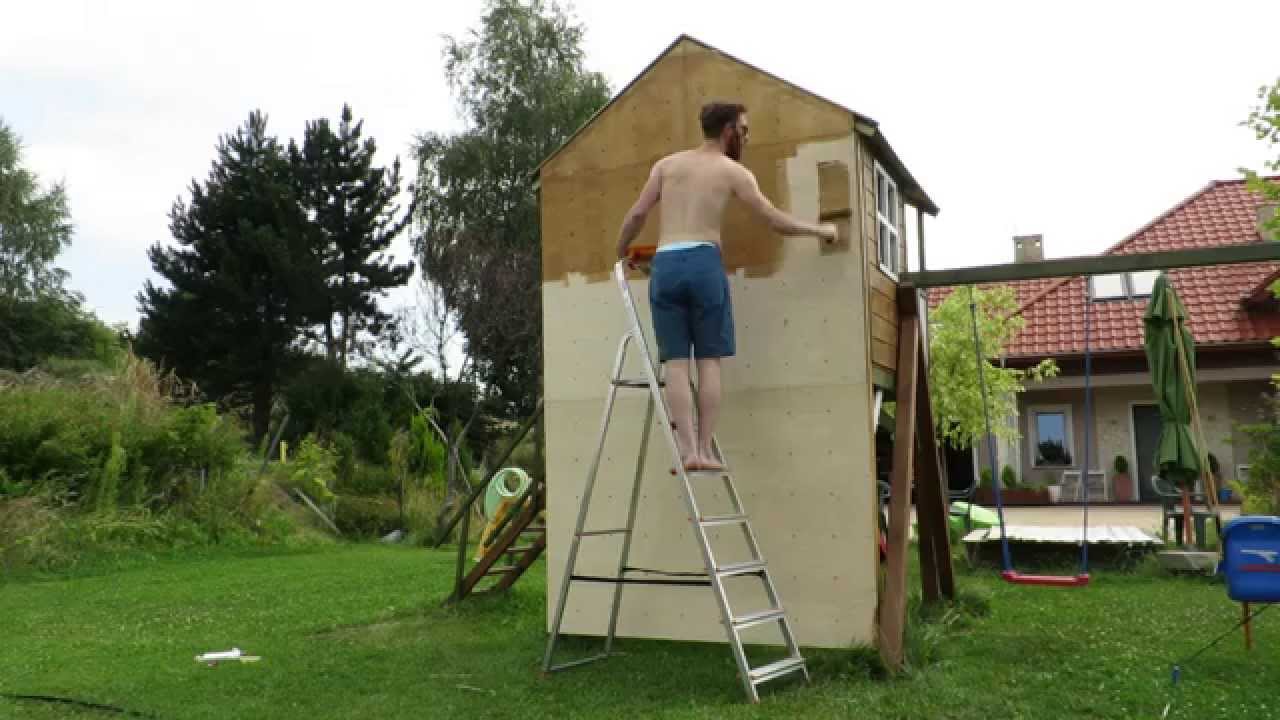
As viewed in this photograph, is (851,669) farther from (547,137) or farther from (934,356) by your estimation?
(547,137)

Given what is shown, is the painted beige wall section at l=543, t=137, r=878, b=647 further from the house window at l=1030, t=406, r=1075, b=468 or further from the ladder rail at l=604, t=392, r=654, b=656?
the house window at l=1030, t=406, r=1075, b=468

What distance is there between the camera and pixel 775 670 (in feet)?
16.8

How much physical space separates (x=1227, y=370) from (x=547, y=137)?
57.6 feet

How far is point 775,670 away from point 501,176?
80.6ft

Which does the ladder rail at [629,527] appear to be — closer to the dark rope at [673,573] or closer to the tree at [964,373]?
Answer: the dark rope at [673,573]

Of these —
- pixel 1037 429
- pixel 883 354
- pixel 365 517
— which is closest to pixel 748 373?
pixel 883 354

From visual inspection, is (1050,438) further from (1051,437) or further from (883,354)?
(883,354)

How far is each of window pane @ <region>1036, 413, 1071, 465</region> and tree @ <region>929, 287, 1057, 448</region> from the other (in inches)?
107

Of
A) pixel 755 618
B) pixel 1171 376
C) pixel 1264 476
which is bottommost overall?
pixel 755 618

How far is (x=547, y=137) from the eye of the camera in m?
28.0

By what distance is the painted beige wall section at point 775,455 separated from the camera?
5848 millimetres

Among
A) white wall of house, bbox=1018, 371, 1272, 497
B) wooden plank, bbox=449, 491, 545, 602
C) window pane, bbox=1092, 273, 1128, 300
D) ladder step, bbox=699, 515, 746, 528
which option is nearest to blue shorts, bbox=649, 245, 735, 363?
ladder step, bbox=699, 515, 746, 528

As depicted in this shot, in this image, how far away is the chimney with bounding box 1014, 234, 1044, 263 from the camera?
6684 mm

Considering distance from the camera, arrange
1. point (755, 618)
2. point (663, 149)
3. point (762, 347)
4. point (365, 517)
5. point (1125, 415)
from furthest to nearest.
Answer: point (1125, 415)
point (365, 517)
point (663, 149)
point (762, 347)
point (755, 618)
